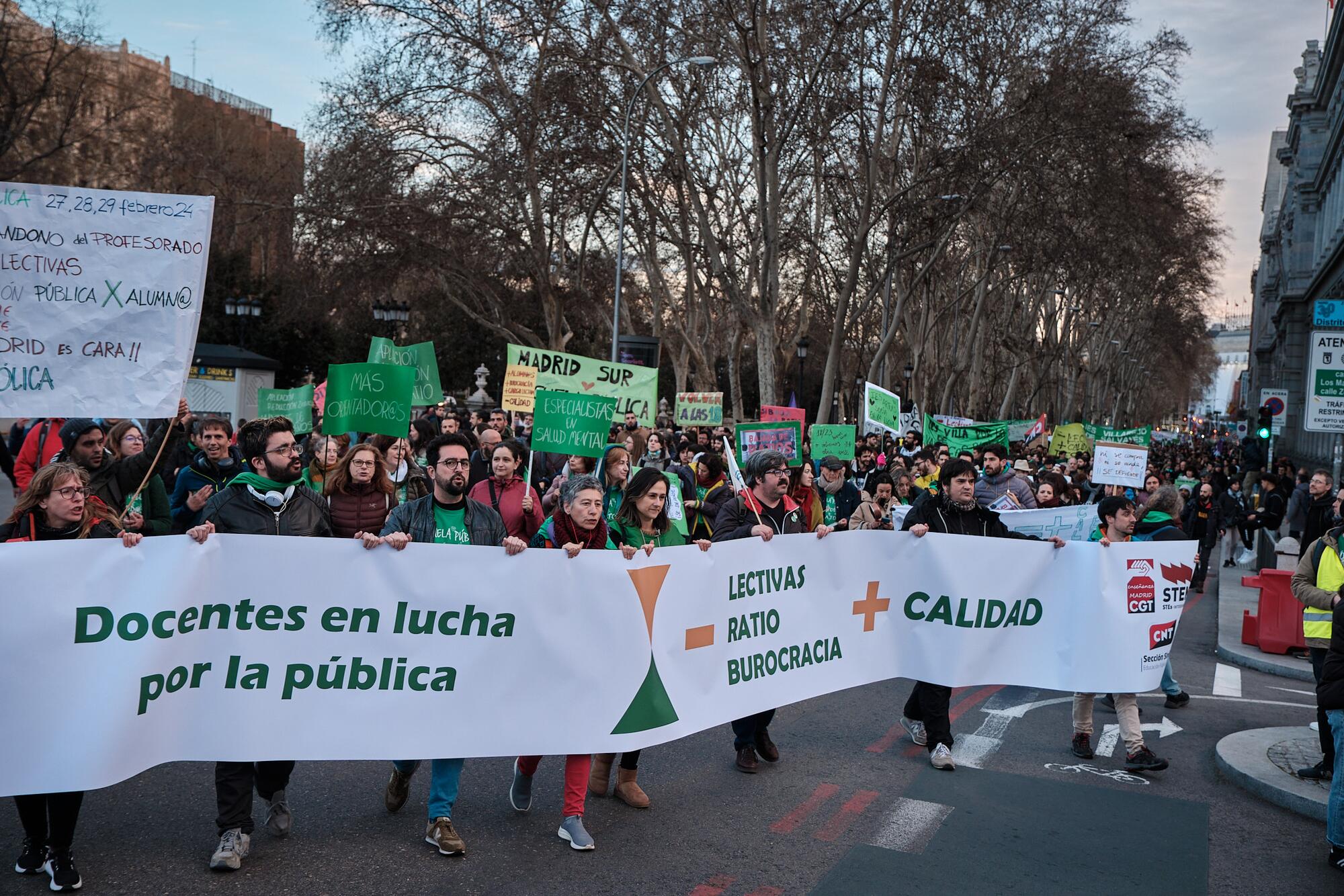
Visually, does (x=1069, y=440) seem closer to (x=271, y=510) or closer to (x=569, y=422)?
(x=569, y=422)

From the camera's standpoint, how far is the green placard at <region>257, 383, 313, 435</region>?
1108 cm

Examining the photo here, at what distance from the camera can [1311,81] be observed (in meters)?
73.0

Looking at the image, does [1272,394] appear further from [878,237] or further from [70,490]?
[70,490]

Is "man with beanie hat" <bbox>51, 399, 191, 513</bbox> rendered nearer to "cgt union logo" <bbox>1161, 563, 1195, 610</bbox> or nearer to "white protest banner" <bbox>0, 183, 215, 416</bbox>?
"white protest banner" <bbox>0, 183, 215, 416</bbox>

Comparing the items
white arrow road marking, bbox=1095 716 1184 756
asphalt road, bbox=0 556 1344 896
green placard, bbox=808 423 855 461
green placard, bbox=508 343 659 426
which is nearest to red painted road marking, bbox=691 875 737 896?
asphalt road, bbox=0 556 1344 896

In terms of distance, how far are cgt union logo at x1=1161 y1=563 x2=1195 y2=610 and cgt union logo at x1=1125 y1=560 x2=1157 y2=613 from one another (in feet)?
0.30

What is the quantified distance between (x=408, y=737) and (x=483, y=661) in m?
0.43

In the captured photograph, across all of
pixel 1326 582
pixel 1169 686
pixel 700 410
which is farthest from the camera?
pixel 700 410

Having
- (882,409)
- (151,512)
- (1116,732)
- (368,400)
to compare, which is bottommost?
(1116,732)

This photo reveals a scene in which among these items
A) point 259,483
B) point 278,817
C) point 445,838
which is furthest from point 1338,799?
point 259,483

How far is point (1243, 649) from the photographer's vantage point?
35.7 ft

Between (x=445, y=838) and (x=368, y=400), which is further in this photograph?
(x=368, y=400)

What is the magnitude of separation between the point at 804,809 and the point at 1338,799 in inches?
91.1

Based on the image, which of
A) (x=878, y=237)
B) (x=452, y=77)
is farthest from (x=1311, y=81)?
(x=452, y=77)
